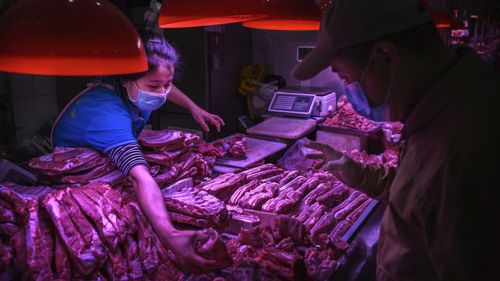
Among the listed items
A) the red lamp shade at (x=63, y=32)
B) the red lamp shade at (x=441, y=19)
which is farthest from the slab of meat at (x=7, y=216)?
the red lamp shade at (x=441, y=19)

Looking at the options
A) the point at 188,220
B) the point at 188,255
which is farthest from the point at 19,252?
the point at 188,220

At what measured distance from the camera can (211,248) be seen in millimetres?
2150

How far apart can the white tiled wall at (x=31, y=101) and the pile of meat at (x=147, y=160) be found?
5.16 metres

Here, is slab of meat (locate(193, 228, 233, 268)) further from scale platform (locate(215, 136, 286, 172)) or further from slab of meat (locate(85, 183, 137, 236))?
scale platform (locate(215, 136, 286, 172))

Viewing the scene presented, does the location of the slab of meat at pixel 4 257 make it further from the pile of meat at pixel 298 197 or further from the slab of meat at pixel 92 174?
the pile of meat at pixel 298 197

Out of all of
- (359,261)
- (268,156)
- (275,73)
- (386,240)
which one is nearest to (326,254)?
(359,261)

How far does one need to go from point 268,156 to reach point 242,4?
94.8 inches

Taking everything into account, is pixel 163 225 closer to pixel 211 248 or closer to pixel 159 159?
pixel 211 248

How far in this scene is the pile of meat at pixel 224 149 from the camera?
4.04 metres

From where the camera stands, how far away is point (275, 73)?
7754mm

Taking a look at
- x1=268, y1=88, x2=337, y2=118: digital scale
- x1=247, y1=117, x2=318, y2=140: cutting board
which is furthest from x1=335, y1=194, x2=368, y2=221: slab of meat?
x1=268, y1=88, x2=337, y2=118: digital scale

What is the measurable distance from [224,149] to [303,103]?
2.24 metres

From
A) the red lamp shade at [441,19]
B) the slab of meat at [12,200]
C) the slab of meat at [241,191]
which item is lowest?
the slab of meat at [241,191]

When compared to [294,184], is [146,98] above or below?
above
